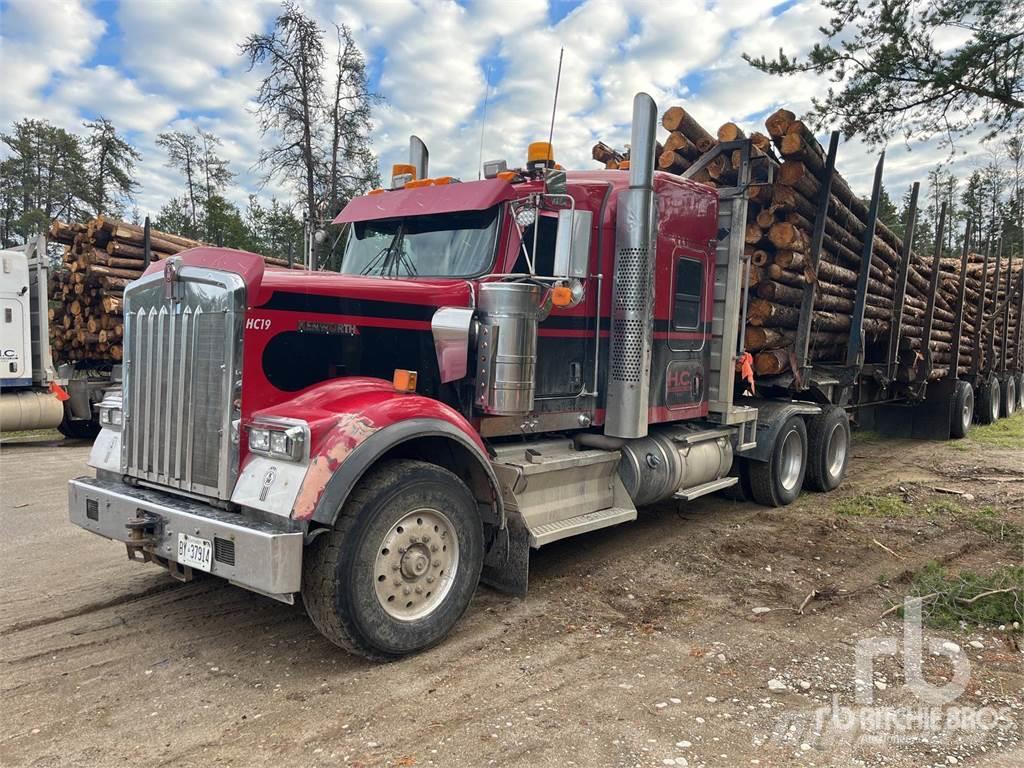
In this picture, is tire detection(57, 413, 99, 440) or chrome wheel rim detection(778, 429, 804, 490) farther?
tire detection(57, 413, 99, 440)

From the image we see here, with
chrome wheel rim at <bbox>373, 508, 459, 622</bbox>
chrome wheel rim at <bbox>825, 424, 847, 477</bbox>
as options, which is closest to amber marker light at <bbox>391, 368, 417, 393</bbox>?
chrome wheel rim at <bbox>373, 508, 459, 622</bbox>

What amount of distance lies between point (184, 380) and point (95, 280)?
1051cm

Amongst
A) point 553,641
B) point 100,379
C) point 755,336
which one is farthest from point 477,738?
point 100,379

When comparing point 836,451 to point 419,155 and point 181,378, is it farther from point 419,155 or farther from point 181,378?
point 181,378

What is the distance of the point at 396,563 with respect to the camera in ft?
12.7

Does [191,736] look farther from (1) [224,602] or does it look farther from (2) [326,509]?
(1) [224,602]

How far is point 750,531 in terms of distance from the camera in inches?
266

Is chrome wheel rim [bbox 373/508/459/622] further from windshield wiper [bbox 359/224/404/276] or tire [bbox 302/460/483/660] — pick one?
windshield wiper [bbox 359/224/404/276]

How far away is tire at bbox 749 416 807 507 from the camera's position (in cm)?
758

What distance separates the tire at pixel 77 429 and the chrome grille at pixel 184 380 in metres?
9.84

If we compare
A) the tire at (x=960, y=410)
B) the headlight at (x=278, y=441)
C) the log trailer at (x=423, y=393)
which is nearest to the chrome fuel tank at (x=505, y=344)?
the log trailer at (x=423, y=393)

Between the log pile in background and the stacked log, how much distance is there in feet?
32.2

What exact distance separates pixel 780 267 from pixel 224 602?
19.8 feet

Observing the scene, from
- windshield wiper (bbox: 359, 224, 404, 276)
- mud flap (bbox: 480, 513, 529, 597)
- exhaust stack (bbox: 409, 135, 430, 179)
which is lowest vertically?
mud flap (bbox: 480, 513, 529, 597)
